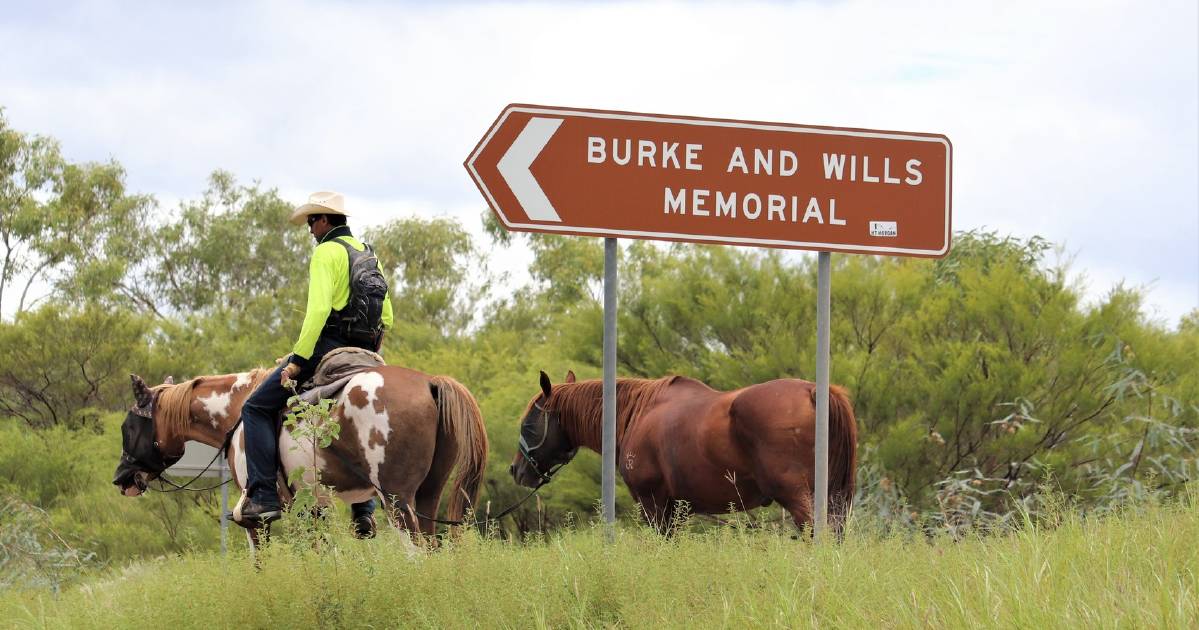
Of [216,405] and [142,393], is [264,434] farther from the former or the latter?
[142,393]

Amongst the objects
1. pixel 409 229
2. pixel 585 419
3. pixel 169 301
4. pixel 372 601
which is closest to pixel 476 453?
pixel 585 419

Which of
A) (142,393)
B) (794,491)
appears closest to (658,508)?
(794,491)

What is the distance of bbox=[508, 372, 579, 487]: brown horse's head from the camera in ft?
30.8

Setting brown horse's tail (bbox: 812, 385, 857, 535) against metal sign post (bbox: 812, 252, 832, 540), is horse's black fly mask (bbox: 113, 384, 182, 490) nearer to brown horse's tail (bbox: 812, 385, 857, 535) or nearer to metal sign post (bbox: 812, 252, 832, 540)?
brown horse's tail (bbox: 812, 385, 857, 535)

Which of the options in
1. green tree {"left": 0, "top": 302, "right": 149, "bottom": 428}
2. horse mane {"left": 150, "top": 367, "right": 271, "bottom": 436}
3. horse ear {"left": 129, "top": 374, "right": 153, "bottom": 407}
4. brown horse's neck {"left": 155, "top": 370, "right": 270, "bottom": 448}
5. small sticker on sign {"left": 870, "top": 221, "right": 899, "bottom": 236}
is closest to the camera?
small sticker on sign {"left": 870, "top": 221, "right": 899, "bottom": 236}

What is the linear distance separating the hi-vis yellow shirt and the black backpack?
0.04 meters

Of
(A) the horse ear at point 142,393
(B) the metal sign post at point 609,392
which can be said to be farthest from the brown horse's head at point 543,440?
(B) the metal sign post at point 609,392

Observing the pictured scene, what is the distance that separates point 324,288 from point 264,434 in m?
0.85

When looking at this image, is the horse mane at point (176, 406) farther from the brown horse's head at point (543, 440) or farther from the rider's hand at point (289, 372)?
the brown horse's head at point (543, 440)

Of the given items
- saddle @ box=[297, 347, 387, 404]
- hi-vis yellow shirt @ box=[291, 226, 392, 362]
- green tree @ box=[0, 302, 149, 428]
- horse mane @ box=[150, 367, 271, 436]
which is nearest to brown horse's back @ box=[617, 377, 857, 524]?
saddle @ box=[297, 347, 387, 404]

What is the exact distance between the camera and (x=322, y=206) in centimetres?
769

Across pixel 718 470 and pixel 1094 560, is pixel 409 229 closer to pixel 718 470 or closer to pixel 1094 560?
pixel 718 470

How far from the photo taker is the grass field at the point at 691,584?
4578 mm

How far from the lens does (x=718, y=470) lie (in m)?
8.54
